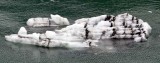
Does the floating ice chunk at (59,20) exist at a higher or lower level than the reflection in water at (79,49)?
higher

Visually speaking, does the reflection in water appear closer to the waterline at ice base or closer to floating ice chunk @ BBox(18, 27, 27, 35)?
the waterline at ice base

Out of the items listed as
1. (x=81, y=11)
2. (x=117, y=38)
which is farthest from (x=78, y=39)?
(x=81, y=11)

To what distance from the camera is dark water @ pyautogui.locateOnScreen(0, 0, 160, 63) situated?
94250 millimetres

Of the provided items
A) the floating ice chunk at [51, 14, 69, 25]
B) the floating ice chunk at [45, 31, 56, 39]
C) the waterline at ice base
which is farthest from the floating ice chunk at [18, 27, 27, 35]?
the floating ice chunk at [51, 14, 69, 25]

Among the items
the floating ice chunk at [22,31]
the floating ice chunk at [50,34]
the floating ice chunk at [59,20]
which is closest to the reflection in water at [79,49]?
the floating ice chunk at [50,34]

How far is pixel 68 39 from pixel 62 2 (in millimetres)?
24253

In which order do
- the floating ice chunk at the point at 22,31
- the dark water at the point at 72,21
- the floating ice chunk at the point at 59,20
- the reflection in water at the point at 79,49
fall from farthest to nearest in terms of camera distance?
the floating ice chunk at the point at 59,20 < the floating ice chunk at the point at 22,31 < the reflection in water at the point at 79,49 < the dark water at the point at 72,21

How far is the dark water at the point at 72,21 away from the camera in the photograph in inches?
3711

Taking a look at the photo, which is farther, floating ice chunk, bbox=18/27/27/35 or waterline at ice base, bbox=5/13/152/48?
floating ice chunk, bbox=18/27/27/35

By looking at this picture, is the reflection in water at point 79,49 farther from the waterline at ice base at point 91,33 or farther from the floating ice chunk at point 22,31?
the floating ice chunk at point 22,31

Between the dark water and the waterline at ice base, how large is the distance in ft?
4.02

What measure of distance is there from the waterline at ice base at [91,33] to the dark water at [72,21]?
4.02 ft

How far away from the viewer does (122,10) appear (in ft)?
385

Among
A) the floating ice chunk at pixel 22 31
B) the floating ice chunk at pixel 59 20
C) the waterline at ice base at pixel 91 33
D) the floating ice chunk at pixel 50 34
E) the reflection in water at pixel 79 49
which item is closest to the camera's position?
the reflection in water at pixel 79 49
